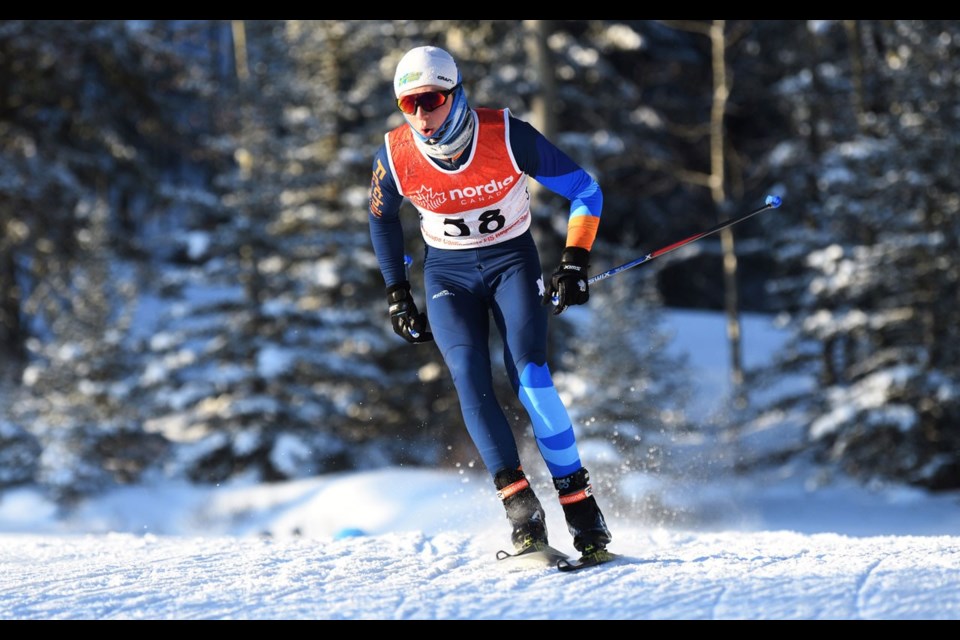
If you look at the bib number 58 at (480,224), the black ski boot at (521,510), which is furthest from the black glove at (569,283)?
the black ski boot at (521,510)

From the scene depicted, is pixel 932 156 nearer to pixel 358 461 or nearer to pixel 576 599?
pixel 358 461

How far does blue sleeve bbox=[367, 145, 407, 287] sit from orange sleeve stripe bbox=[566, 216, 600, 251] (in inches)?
Result: 33.2

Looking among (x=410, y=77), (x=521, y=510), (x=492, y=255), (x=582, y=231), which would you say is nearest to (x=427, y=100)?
(x=410, y=77)

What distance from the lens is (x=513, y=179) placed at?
4855mm

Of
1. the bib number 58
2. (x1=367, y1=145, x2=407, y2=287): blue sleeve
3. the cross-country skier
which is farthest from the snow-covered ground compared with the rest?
the bib number 58

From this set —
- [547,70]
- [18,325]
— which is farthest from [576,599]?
[18,325]

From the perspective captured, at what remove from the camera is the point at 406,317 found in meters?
5.01

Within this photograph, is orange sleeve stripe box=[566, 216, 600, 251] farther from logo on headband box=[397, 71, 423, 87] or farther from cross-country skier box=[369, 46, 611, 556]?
logo on headband box=[397, 71, 423, 87]

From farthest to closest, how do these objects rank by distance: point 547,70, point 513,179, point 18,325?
point 18,325
point 547,70
point 513,179

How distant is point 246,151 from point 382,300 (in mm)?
3371

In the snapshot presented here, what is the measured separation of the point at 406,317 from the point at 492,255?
0.51 meters

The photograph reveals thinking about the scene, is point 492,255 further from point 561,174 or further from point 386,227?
point 386,227

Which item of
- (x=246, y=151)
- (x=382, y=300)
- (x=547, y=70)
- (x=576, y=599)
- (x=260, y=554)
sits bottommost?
(x=576, y=599)
